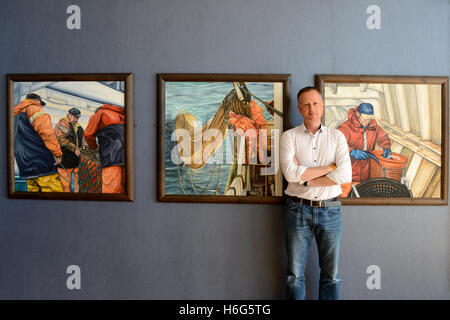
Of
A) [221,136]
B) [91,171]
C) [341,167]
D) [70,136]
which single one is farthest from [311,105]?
[70,136]

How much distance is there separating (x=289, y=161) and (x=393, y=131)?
0.97m

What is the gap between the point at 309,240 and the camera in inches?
81.3

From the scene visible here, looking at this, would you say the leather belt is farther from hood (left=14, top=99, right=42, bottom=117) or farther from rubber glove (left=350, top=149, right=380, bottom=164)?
hood (left=14, top=99, right=42, bottom=117)

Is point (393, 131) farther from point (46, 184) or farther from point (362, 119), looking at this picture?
point (46, 184)

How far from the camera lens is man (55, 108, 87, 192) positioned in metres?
2.37

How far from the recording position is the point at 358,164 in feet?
7.44

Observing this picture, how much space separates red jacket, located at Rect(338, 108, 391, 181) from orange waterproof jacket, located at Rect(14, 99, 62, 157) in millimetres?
2418

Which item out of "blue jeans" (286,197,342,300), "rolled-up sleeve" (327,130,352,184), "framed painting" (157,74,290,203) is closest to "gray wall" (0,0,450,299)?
"framed painting" (157,74,290,203)

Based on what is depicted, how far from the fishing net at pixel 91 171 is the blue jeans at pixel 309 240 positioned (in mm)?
1599

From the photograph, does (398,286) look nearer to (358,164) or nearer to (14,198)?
(358,164)

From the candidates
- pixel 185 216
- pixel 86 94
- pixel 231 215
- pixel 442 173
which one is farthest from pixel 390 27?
pixel 86 94

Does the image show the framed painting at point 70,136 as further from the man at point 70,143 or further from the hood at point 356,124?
the hood at point 356,124

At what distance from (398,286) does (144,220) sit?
218 centimetres

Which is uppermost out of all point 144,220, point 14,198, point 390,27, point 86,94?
point 390,27
